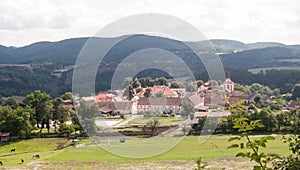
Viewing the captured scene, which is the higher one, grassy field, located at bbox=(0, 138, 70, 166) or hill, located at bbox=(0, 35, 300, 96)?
hill, located at bbox=(0, 35, 300, 96)

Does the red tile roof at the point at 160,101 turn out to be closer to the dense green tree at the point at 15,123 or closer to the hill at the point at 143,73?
the hill at the point at 143,73

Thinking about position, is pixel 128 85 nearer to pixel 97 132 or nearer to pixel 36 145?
pixel 97 132

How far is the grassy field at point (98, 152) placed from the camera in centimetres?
1984

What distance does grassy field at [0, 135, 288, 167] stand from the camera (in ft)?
65.1

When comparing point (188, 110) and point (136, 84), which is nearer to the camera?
point (188, 110)

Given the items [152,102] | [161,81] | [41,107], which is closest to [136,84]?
[152,102]

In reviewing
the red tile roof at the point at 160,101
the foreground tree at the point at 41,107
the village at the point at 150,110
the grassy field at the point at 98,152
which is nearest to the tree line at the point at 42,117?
the foreground tree at the point at 41,107

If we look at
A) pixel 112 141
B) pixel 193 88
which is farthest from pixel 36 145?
pixel 193 88

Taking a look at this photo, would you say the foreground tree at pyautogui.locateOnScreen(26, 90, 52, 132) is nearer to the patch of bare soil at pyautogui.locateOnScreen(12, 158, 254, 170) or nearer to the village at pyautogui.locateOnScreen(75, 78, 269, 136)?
the village at pyautogui.locateOnScreen(75, 78, 269, 136)

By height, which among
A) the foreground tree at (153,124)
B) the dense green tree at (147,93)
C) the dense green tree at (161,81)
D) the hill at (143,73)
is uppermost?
the hill at (143,73)

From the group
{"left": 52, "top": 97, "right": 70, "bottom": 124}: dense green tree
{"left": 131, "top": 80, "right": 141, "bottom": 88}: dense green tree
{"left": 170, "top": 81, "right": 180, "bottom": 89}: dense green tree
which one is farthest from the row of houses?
{"left": 52, "top": 97, "right": 70, "bottom": 124}: dense green tree

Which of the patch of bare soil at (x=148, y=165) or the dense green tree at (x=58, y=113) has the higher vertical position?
the dense green tree at (x=58, y=113)

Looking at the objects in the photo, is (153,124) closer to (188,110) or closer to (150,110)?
(150,110)

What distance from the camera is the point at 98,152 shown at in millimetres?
22234
